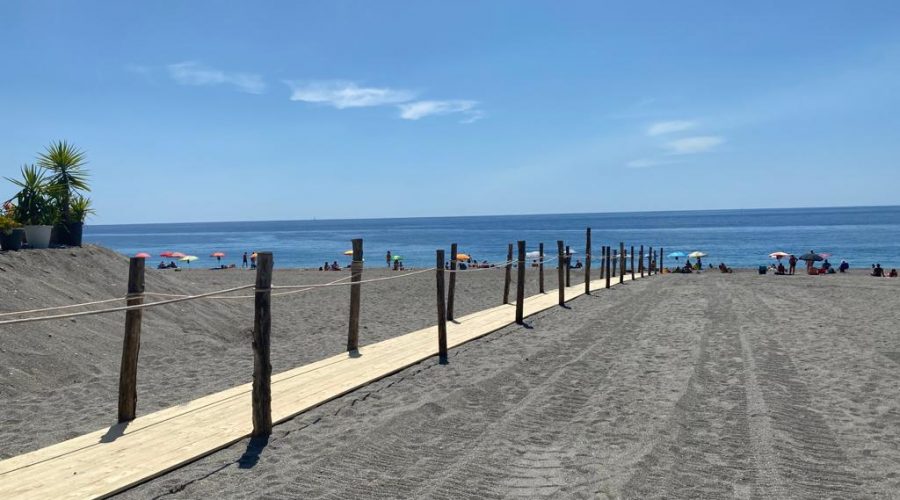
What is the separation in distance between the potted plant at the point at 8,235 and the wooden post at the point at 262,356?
8.04m

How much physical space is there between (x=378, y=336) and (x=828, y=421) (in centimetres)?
785

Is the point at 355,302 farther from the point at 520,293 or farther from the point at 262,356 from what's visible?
the point at 520,293

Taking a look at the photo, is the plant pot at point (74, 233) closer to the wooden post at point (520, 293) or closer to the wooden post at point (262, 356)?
the wooden post at point (520, 293)

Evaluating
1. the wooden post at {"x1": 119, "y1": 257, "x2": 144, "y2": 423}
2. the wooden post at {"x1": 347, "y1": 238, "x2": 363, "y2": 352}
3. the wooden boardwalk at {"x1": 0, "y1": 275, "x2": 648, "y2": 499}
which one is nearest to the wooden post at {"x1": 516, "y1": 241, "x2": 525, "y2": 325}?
the wooden post at {"x1": 347, "y1": 238, "x2": 363, "y2": 352}

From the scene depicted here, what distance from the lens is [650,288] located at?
74.6 ft

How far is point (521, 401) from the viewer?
268 inches

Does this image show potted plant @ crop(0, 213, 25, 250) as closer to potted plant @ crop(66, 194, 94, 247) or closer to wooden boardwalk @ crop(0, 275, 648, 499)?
potted plant @ crop(66, 194, 94, 247)

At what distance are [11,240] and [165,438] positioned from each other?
8145 millimetres

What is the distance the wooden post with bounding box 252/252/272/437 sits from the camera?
5.53m

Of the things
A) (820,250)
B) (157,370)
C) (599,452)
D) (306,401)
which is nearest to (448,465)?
(599,452)

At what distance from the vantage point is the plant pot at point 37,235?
1203 cm

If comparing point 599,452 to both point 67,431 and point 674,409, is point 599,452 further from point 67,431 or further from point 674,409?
point 67,431

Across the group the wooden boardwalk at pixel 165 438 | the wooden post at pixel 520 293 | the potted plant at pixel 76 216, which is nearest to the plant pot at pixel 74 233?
the potted plant at pixel 76 216

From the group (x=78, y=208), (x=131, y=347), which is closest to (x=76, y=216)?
(x=78, y=208)
